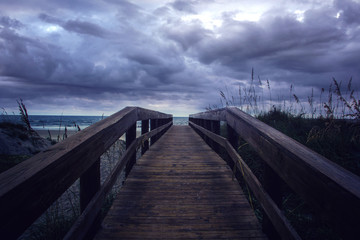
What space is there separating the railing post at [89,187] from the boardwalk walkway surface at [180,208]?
0.34 ft

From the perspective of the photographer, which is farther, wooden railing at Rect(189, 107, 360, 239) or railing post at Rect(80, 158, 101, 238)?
railing post at Rect(80, 158, 101, 238)

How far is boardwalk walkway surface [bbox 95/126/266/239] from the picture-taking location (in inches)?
64.0

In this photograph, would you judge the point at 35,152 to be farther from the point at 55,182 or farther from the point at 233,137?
the point at 55,182

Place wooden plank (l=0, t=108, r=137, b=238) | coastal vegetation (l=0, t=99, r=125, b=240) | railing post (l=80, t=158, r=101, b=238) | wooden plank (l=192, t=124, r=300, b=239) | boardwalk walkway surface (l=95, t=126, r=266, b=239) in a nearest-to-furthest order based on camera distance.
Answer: wooden plank (l=0, t=108, r=137, b=238) → wooden plank (l=192, t=124, r=300, b=239) → railing post (l=80, t=158, r=101, b=238) → boardwalk walkway surface (l=95, t=126, r=266, b=239) → coastal vegetation (l=0, t=99, r=125, b=240)

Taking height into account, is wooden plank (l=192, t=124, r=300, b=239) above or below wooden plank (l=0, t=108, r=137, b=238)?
below

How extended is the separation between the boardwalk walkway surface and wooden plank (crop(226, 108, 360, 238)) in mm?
694

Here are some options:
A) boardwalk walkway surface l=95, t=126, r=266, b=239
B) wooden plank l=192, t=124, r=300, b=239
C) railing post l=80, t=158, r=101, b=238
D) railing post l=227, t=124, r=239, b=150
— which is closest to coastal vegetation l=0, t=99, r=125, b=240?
boardwalk walkway surface l=95, t=126, r=266, b=239

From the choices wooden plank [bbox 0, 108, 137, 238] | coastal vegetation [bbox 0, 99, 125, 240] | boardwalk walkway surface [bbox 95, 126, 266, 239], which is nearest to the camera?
wooden plank [bbox 0, 108, 137, 238]

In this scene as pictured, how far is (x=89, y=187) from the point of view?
150 centimetres

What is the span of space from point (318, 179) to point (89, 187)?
145 centimetres

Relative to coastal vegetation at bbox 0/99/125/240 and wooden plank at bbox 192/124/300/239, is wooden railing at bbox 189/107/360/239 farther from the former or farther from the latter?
coastal vegetation at bbox 0/99/125/240

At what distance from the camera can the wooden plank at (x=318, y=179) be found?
788 mm

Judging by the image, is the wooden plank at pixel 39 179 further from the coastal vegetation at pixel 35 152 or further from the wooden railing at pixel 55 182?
the coastal vegetation at pixel 35 152

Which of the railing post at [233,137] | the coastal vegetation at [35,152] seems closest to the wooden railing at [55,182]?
the coastal vegetation at [35,152]
